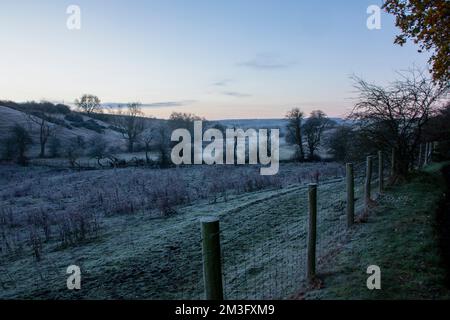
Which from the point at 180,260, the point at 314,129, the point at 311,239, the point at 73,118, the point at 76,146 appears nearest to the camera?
the point at 311,239

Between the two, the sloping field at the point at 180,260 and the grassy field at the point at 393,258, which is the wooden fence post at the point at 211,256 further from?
the sloping field at the point at 180,260

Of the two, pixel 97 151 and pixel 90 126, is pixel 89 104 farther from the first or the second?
pixel 97 151

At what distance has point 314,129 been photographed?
49.0 metres

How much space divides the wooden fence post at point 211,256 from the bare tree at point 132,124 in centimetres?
6518

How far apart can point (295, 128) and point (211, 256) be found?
49.8m

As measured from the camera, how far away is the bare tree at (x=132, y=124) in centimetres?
7132

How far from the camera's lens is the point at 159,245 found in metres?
10.2

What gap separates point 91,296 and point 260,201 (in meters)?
8.84

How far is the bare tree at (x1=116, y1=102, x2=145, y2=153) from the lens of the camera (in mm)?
71319

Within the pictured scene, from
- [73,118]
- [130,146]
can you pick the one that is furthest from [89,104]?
[130,146]
